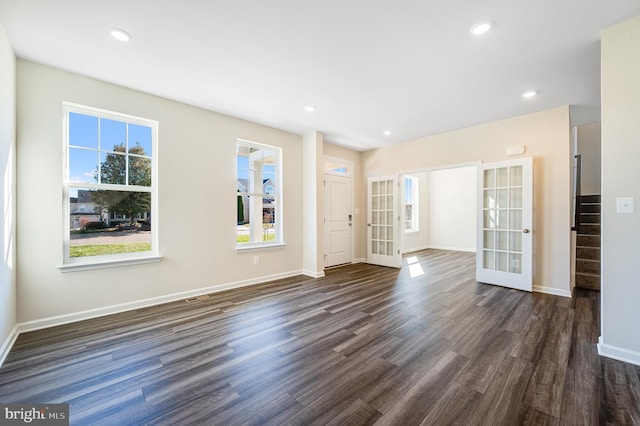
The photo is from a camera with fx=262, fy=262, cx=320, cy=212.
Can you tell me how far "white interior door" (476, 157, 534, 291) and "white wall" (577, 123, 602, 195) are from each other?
3.37m

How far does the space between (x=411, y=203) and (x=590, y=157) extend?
4104 millimetres

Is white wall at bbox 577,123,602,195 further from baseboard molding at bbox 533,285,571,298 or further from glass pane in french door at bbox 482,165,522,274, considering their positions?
baseboard molding at bbox 533,285,571,298

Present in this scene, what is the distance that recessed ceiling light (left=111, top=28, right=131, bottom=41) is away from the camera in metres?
2.24

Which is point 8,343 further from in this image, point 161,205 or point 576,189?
point 576,189

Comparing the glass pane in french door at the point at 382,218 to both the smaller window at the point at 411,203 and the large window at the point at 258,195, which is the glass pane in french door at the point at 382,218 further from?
the large window at the point at 258,195

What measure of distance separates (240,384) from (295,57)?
290cm

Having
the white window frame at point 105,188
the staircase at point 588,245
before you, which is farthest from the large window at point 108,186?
the staircase at point 588,245

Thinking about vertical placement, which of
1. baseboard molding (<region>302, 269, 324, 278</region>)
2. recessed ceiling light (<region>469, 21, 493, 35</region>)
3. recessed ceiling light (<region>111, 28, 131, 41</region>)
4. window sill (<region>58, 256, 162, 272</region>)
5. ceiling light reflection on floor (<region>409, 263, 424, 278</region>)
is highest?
recessed ceiling light (<region>111, 28, 131, 41</region>)

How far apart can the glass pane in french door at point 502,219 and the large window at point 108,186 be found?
17.0 ft

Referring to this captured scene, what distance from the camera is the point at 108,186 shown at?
3.18 m

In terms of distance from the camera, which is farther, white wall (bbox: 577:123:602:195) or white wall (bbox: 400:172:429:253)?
white wall (bbox: 400:172:429:253)

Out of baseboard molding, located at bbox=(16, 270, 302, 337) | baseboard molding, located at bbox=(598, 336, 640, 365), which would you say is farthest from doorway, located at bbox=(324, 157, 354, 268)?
baseboard molding, located at bbox=(598, 336, 640, 365)

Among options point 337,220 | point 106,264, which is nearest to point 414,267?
point 337,220

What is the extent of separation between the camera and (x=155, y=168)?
11.5 feet
